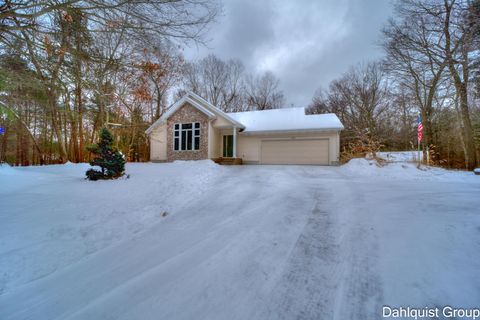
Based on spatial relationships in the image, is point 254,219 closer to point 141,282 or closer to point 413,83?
point 141,282

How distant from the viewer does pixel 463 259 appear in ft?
7.47

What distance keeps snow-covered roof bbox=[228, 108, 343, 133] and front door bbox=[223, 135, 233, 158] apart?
130 centimetres

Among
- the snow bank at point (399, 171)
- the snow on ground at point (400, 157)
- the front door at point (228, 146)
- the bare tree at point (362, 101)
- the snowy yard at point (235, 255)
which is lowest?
the snowy yard at point (235, 255)

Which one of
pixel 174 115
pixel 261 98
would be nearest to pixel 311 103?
pixel 261 98

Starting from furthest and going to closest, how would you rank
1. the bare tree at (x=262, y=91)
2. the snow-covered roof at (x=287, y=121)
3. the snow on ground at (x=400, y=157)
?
1. the bare tree at (x=262, y=91)
2. the snow-covered roof at (x=287, y=121)
3. the snow on ground at (x=400, y=157)

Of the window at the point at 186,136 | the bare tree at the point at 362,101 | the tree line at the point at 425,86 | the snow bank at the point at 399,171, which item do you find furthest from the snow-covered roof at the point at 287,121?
the bare tree at the point at 362,101

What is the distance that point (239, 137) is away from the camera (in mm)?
14695

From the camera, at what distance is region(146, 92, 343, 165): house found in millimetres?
13008

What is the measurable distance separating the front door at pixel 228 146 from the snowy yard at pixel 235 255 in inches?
371

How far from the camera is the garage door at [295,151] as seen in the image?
1312cm

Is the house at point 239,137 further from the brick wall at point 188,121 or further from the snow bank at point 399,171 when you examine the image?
the snow bank at point 399,171

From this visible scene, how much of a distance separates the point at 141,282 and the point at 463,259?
146 inches

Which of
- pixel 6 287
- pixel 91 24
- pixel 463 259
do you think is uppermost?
pixel 91 24

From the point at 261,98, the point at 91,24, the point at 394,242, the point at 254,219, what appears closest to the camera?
the point at 394,242
